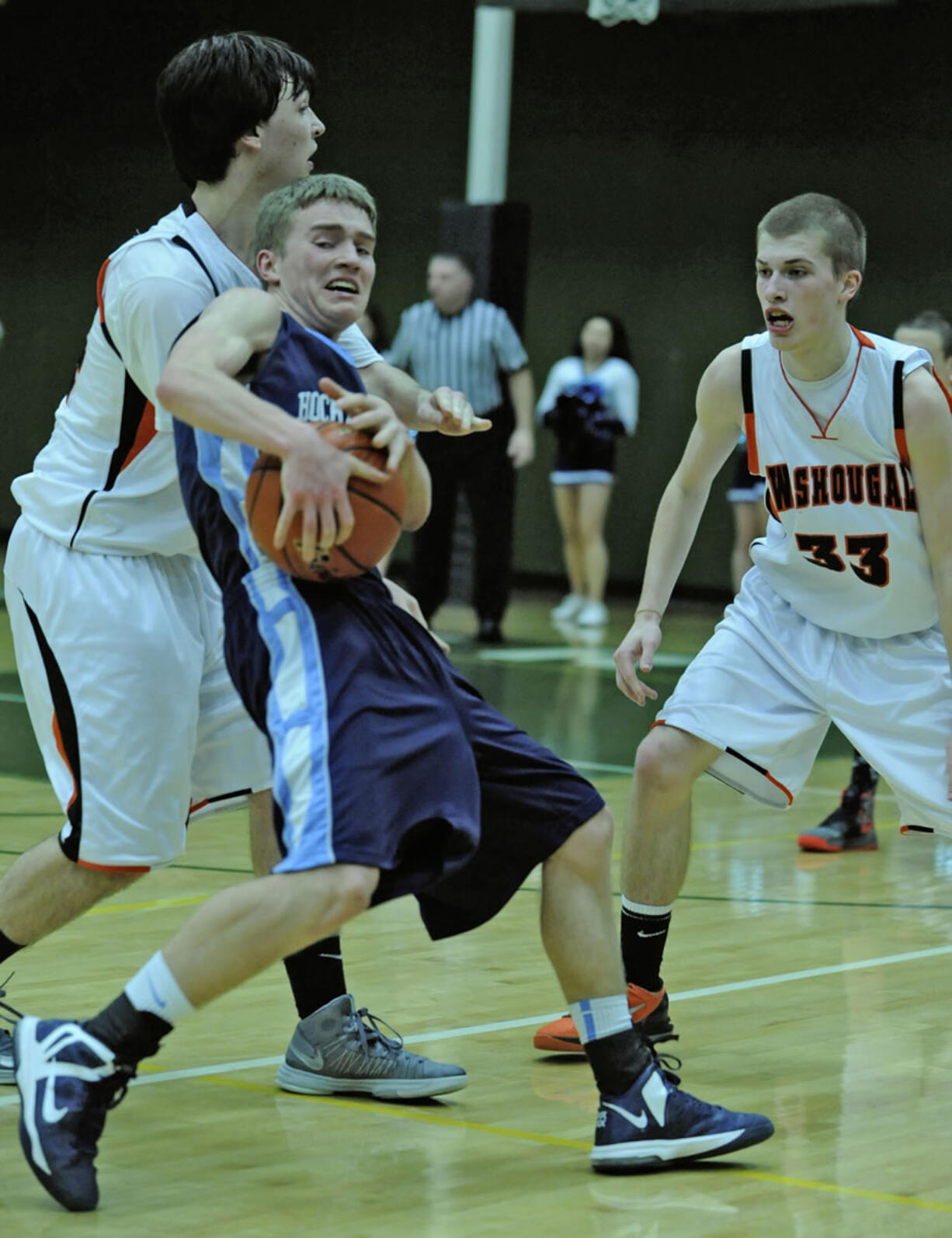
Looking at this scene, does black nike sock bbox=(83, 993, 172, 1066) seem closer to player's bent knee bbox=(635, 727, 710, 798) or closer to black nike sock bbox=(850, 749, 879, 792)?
player's bent knee bbox=(635, 727, 710, 798)

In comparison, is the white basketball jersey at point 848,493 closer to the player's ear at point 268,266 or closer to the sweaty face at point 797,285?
the sweaty face at point 797,285

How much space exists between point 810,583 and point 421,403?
1.12 metres

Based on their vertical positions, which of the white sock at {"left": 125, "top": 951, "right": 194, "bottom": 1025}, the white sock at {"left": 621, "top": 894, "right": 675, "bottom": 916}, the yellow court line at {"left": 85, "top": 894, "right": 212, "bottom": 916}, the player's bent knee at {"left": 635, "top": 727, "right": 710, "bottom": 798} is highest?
the player's bent knee at {"left": 635, "top": 727, "right": 710, "bottom": 798}

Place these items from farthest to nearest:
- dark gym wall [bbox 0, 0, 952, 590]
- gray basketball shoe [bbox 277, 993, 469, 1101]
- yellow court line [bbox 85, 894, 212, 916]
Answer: dark gym wall [bbox 0, 0, 952, 590] < yellow court line [bbox 85, 894, 212, 916] < gray basketball shoe [bbox 277, 993, 469, 1101]

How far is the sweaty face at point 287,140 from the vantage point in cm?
346

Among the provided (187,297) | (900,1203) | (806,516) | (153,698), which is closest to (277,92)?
(187,297)

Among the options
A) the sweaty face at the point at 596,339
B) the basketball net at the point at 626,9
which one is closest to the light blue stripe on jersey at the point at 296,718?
the basketball net at the point at 626,9

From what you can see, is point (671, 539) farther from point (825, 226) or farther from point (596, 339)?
point (596, 339)

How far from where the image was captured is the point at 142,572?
3.49 m

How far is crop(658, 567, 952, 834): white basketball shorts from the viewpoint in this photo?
393 cm

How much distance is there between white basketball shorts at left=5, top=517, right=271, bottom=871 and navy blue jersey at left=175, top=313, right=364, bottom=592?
0.35 metres

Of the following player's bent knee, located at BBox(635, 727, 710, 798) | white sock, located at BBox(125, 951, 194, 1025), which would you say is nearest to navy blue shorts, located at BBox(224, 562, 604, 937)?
white sock, located at BBox(125, 951, 194, 1025)

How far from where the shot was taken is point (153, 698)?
3.39 meters

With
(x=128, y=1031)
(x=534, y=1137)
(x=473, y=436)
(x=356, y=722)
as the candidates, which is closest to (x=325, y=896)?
(x=356, y=722)
